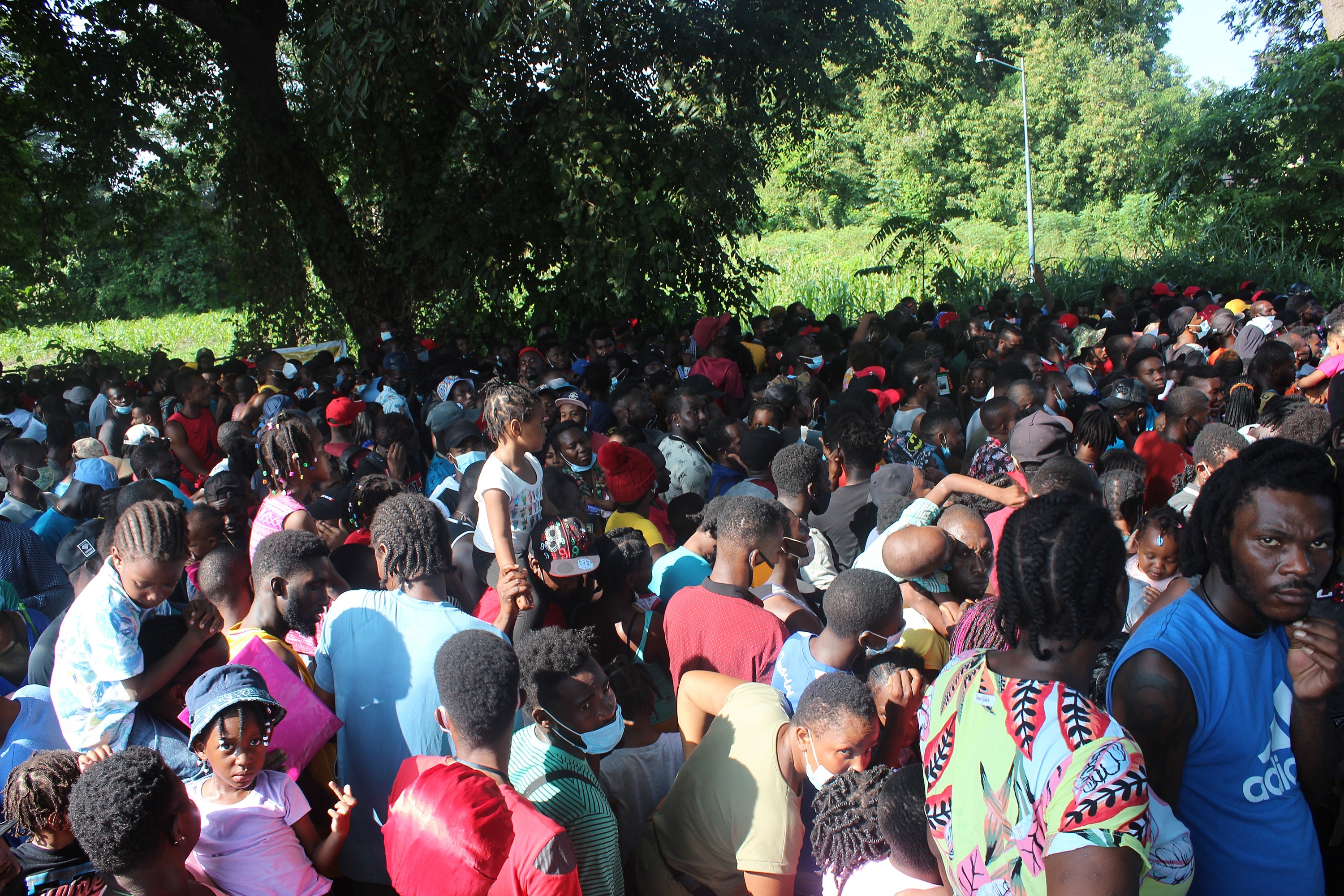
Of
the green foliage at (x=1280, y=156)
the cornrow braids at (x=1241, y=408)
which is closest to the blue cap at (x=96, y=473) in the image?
the cornrow braids at (x=1241, y=408)

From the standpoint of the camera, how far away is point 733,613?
10.4 feet

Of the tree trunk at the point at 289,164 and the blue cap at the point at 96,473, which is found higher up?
the tree trunk at the point at 289,164

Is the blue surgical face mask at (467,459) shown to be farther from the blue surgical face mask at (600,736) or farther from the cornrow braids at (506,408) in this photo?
the blue surgical face mask at (600,736)

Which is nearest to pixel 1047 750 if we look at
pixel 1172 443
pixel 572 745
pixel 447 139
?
pixel 572 745

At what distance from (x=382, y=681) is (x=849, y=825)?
1.41 metres

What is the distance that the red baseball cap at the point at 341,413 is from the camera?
595 centimetres

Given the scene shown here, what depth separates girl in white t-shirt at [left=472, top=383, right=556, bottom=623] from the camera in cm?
373

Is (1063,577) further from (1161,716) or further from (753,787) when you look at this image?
(753,787)

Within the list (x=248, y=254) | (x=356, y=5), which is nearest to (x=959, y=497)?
(x=356, y=5)

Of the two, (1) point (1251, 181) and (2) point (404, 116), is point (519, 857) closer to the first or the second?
(2) point (404, 116)

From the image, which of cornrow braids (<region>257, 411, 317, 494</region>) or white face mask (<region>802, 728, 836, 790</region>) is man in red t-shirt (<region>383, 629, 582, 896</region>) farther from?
cornrow braids (<region>257, 411, 317, 494</region>)

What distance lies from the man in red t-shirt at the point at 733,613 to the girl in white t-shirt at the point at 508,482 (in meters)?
0.82

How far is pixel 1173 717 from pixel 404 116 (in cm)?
1218

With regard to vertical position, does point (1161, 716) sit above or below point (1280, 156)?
below
